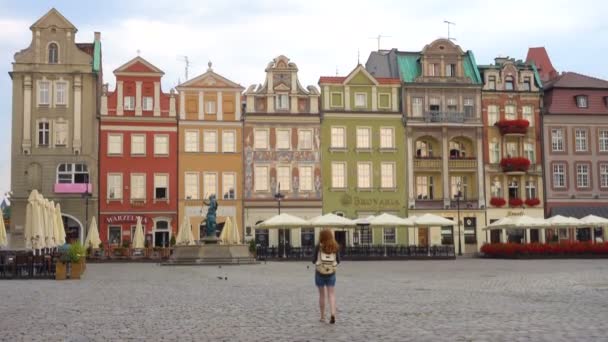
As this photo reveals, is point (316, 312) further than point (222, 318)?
Yes

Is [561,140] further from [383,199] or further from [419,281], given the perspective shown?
[419,281]

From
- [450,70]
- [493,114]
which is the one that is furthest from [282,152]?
[493,114]

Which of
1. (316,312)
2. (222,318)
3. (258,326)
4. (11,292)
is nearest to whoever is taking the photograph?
(258,326)

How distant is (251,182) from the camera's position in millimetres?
53188

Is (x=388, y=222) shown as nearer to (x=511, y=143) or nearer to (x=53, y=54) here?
(x=511, y=143)

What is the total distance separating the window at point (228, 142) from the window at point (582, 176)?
78.3 ft

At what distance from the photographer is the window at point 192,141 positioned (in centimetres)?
5266

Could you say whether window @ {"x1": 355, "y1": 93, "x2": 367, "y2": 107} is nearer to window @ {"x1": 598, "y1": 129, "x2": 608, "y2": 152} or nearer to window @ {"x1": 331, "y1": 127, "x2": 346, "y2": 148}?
window @ {"x1": 331, "y1": 127, "x2": 346, "y2": 148}

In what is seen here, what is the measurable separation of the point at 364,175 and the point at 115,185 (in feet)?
53.5

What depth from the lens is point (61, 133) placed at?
50.4 metres

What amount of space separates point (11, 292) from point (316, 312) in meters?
8.89

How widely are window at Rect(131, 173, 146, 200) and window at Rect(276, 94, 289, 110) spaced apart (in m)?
9.95

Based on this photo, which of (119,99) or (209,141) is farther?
(209,141)

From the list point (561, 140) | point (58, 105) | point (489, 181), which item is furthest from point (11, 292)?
point (561, 140)
